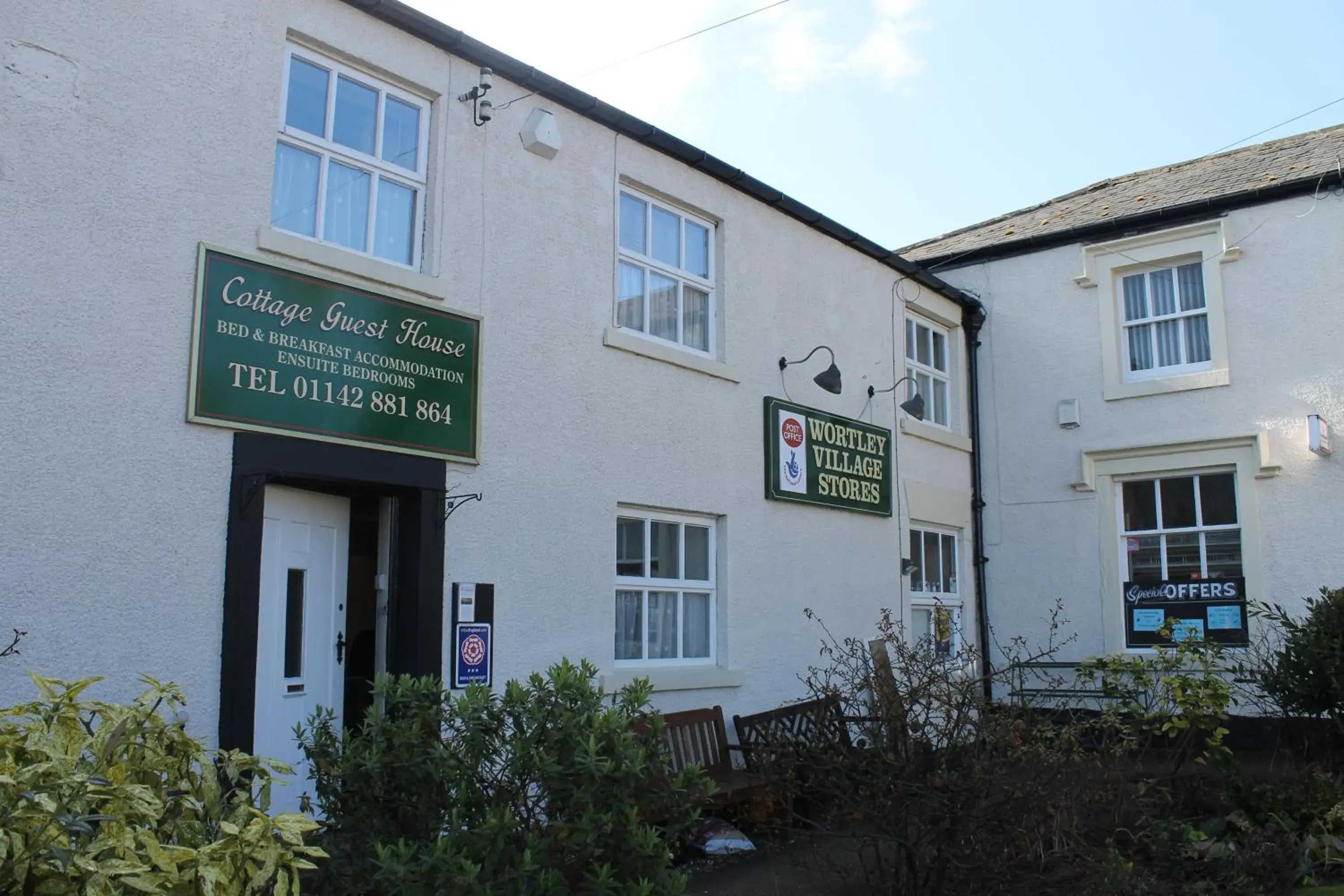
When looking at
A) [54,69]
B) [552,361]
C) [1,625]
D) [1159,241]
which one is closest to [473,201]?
[552,361]

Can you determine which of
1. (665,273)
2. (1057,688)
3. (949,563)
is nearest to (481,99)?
(665,273)

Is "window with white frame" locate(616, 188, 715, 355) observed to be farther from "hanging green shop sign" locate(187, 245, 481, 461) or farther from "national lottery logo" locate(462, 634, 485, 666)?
"national lottery logo" locate(462, 634, 485, 666)

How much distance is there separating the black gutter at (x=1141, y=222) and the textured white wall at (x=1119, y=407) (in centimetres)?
11

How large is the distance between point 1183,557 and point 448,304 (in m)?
8.70

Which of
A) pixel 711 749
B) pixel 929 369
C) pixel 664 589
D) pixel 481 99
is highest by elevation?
pixel 481 99

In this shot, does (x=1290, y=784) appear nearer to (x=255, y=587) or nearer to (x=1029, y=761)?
(x=1029, y=761)

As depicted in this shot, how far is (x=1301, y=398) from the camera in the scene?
12.0 metres

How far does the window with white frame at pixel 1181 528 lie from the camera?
12453 millimetres

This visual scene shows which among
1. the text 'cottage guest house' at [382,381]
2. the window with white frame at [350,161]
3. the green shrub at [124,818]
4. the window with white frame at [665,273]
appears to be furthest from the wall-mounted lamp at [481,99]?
the green shrub at [124,818]

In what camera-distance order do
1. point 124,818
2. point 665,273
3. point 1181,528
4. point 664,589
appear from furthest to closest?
point 1181,528, point 665,273, point 664,589, point 124,818

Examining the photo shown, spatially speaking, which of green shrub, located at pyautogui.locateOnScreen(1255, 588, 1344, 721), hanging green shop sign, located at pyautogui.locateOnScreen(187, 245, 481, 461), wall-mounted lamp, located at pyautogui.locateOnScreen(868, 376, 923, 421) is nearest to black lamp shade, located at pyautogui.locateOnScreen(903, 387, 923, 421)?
wall-mounted lamp, located at pyautogui.locateOnScreen(868, 376, 923, 421)

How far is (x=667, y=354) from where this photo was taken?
31.1 ft

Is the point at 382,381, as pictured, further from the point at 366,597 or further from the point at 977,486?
the point at 977,486

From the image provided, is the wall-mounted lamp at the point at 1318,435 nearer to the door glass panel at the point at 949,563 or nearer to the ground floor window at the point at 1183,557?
the ground floor window at the point at 1183,557
